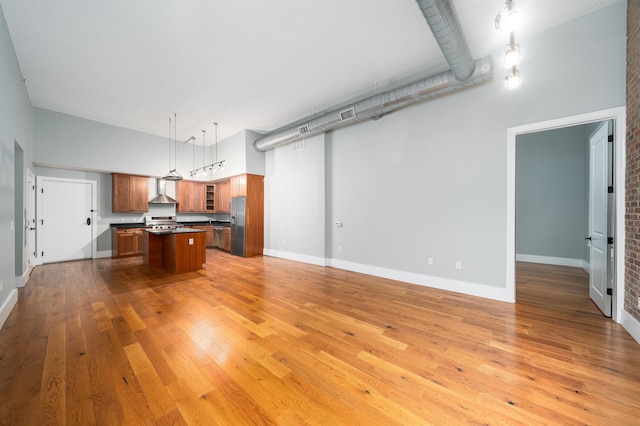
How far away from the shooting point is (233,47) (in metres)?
3.45

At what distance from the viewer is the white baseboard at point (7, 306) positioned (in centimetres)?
283

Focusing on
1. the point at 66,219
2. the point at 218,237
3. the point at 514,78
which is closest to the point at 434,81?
the point at 514,78

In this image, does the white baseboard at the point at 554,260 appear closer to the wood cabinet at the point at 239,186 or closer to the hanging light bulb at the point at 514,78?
the hanging light bulb at the point at 514,78

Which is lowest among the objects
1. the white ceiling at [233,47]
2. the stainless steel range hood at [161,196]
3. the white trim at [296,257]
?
the white trim at [296,257]

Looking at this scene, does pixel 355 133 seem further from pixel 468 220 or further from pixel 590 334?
pixel 590 334

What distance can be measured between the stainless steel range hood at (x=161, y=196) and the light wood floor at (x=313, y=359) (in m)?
4.17

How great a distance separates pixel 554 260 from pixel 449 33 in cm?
599

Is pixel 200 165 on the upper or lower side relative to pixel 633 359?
upper

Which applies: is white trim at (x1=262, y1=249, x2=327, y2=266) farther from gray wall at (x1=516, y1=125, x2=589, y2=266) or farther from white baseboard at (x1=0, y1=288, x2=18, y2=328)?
gray wall at (x1=516, y1=125, x2=589, y2=266)

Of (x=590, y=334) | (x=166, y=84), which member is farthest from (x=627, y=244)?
(x=166, y=84)

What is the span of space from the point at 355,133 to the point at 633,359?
15.7 feet

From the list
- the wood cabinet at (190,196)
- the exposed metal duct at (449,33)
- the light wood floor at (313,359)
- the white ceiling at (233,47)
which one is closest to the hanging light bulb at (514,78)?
the exposed metal duct at (449,33)

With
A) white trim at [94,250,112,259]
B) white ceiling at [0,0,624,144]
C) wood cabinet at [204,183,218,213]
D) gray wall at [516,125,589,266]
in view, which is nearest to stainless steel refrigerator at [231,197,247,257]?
wood cabinet at [204,183,218,213]

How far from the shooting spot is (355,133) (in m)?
5.31
